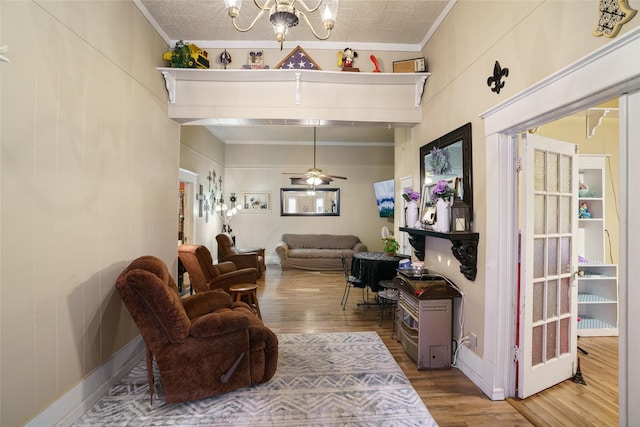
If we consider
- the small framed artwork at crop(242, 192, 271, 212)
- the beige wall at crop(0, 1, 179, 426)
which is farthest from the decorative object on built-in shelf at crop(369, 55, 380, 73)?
the small framed artwork at crop(242, 192, 271, 212)

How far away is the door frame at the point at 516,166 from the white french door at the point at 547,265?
0.28 feet

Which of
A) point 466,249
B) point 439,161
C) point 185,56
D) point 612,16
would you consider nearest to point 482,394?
point 466,249

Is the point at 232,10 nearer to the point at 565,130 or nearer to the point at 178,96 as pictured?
the point at 178,96

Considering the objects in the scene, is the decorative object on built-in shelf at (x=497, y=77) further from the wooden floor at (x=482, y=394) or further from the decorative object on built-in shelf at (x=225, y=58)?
the decorative object on built-in shelf at (x=225, y=58)

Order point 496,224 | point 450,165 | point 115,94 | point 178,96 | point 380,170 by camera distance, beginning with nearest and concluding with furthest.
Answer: point 496,224 < point 115,94 < point 450,165 < point 178,96 < point 380,170

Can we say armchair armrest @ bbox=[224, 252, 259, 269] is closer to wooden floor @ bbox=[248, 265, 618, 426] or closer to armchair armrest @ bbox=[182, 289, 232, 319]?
wooden floor @ bbox=[248, 265, 618, 426]

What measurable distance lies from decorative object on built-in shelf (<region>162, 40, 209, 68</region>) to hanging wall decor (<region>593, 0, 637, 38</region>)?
328 cm

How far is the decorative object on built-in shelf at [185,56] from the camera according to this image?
3102 millimetres

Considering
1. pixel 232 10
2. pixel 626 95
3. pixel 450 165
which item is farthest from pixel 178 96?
pixel 626 95

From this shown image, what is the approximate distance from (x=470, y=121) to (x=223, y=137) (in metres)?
6.42

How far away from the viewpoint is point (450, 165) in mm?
2779

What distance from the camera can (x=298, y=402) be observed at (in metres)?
2.22

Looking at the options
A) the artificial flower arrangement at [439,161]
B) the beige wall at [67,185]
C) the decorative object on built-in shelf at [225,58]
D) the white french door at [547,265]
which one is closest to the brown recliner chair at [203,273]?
the beige wall at [67,185]

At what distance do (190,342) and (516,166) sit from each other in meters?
2.73
